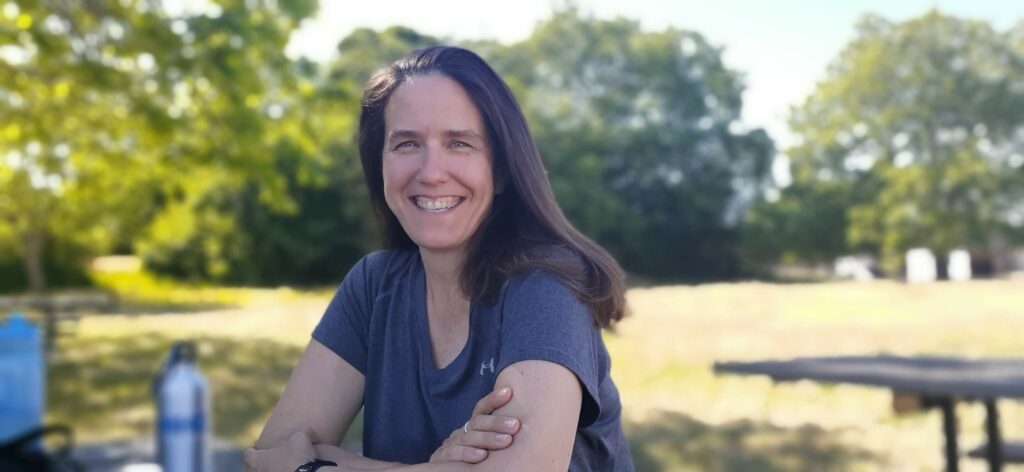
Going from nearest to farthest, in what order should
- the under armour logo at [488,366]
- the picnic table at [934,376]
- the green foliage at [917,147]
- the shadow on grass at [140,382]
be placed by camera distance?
the under armour logo at [488,366] < the picnic table at [934,376] < the shadow on grass at [140,382] < the green foliage at [917,147]

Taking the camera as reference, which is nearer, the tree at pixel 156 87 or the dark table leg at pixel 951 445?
the dark table leg at pixel 951 445

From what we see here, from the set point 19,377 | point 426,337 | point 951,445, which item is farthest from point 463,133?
point 951,445

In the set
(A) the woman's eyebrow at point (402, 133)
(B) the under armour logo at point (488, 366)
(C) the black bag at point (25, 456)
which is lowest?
(C) the black bag at point (25, 456)

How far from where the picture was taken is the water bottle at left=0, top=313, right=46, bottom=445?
11.2 ft

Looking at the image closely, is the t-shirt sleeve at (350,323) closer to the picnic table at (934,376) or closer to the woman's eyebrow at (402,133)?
the woman's eyebrow at (402,133)

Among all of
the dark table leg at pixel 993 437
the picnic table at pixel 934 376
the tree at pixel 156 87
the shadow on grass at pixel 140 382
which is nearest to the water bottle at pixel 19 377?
the picnic table at pixel 934 376

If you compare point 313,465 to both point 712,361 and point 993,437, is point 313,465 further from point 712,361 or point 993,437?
point 712,361

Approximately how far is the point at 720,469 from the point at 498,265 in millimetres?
4615

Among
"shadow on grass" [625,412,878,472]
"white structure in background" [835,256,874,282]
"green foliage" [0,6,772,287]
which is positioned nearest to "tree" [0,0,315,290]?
"green foliage" [0,6,772,287]

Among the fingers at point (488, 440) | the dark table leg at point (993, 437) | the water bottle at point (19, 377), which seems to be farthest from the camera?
the dark table leg at point (993, 437)

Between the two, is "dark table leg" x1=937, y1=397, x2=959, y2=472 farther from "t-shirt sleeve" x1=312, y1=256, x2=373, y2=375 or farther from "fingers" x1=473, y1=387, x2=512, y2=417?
"fingers" x1=473, y1=387, x2=512, y2=417

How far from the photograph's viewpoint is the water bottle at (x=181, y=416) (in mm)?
2707

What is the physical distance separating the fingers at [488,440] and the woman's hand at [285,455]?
15.9 inches

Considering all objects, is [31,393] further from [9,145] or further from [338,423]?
[9,145]
